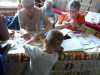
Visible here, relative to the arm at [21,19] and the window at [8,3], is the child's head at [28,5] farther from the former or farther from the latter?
the window at [8,3]

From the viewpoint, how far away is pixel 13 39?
1809 millimetres

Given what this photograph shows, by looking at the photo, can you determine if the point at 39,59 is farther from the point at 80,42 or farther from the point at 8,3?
the point at 8,3

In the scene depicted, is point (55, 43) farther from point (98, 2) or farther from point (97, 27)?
point (98, 2)

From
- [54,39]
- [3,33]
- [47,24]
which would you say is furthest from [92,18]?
[3,33]

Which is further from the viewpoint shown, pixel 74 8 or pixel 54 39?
pixel 74 8

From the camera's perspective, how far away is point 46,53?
1.53 m

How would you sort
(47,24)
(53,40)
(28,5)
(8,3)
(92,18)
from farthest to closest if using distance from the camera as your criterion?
(8,3) → (92,18) → (47,24) → (28,5) → (53,40)

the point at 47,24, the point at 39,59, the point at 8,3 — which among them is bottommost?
the point at 39,59

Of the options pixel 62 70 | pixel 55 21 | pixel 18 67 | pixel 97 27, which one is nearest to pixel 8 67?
pixel 18 67

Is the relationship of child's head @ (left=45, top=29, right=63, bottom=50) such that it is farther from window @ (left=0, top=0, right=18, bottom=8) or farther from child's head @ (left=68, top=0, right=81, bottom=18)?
window @ (left=0, top=0, right=18, bottom=8)

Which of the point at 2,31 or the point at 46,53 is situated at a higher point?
the point at 2,31

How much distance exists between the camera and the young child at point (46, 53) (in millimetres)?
1520

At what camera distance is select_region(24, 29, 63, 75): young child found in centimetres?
152

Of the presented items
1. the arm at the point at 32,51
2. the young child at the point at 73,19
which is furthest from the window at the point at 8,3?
the arm at the point at 32,51
